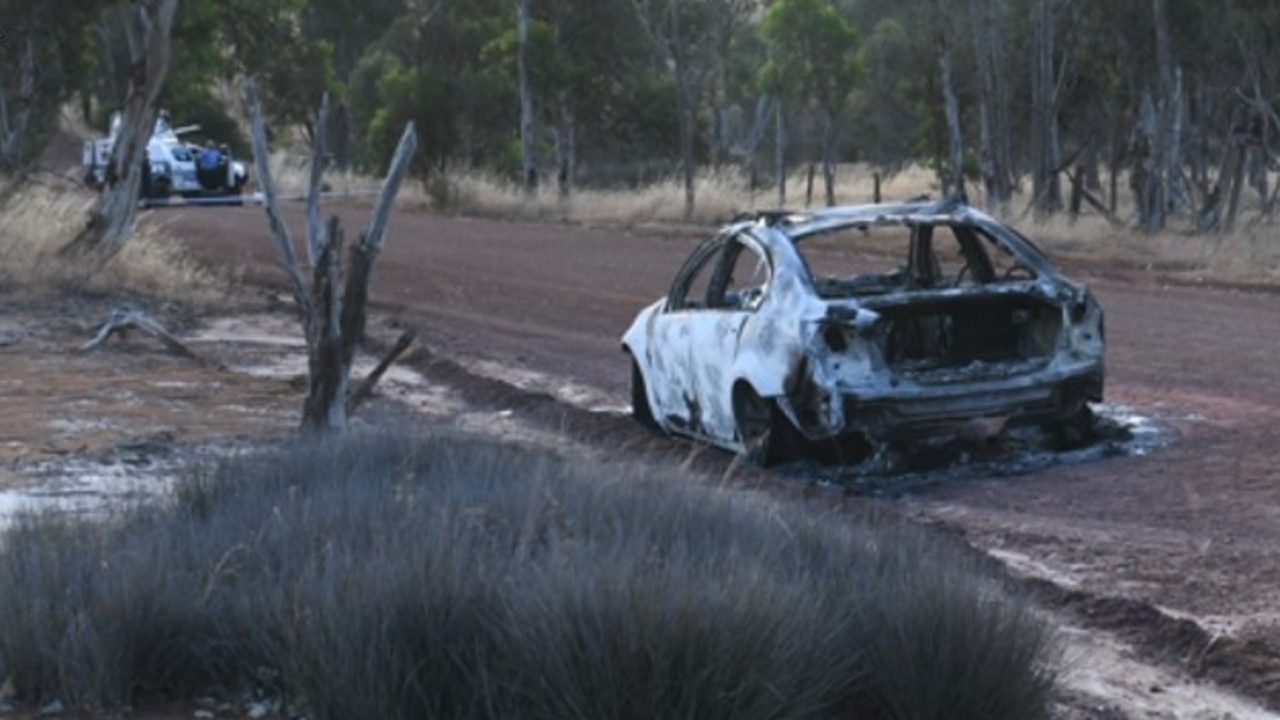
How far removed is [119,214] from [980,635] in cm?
2151

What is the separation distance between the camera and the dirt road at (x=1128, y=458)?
977 centimetres

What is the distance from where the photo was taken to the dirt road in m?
9.77

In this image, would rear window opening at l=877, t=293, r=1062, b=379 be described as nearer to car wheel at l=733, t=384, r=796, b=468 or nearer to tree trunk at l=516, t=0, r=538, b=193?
car wheel at l=733, t=384, r=796, b=468

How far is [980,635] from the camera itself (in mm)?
7562

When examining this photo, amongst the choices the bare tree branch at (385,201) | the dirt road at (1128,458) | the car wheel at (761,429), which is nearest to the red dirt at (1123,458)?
→ the dirt road at (1128,458)

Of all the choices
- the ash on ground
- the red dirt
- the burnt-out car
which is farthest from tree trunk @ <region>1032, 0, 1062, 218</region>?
the ash on ground

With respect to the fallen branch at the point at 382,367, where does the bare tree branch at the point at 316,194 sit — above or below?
above

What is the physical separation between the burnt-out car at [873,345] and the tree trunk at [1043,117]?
988 inches

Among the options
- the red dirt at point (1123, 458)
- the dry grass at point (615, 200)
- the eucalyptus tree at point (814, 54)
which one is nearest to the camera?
the red dirt at point (1123, 458)

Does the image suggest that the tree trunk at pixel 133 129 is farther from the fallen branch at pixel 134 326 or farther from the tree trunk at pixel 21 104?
the tree trunk at pixel 21 104

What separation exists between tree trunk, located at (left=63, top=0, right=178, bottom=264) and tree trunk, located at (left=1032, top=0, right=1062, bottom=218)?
17.4 metres

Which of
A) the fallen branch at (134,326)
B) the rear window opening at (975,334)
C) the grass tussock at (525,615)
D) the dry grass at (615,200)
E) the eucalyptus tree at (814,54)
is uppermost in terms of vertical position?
the eucalyptus tree at (814,54)

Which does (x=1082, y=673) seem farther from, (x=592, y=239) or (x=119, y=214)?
(x=592, y=239)

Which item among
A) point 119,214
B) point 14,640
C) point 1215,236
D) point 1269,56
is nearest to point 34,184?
point 119,214
